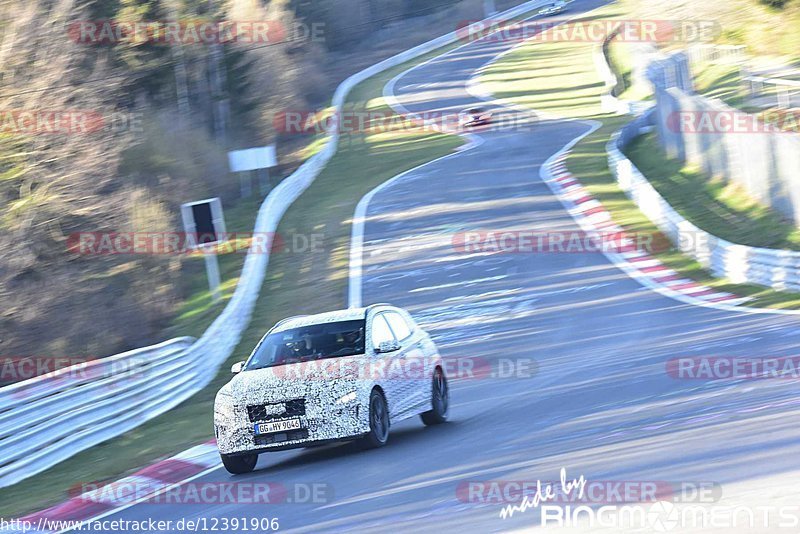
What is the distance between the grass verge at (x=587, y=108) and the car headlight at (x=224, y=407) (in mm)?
9936

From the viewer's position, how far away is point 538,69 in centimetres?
6756

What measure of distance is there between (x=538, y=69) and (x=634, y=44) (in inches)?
281

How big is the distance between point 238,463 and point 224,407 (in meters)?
0.58

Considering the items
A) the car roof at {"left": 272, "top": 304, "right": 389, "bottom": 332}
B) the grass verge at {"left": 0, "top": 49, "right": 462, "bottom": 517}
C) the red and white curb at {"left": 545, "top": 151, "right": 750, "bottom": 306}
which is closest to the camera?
the car roof at {"left": 272, "top": 304, "right": 389, "bottom": 332}

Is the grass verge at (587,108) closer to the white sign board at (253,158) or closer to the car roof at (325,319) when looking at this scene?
the car roof at (325,319)

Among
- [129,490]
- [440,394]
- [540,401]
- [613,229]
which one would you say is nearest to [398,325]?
[440,394]

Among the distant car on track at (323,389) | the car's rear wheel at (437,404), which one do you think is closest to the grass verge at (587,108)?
the car's rear wheel at (437,404)

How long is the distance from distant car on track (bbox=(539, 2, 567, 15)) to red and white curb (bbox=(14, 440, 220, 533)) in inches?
2988

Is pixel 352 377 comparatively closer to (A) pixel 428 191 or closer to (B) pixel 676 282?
(B) pixel 676 282

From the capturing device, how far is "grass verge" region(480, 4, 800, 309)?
22.6 meters

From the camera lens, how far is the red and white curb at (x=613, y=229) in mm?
20312

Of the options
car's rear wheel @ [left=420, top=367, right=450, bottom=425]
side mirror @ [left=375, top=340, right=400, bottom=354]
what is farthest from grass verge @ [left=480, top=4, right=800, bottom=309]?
side mirror @ [left=375, top=340, right=400, bottom=354]

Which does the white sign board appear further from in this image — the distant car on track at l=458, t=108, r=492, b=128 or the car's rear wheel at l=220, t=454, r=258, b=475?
the distant car on track at l=458, t=108, r=492, b=128

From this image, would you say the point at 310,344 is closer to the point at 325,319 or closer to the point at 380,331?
the point at 325,319
